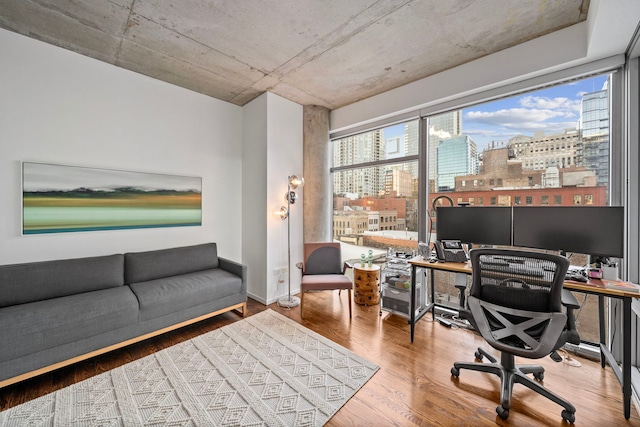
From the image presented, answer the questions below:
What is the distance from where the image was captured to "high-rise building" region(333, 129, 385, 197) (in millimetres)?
4012

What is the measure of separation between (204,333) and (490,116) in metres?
4.08

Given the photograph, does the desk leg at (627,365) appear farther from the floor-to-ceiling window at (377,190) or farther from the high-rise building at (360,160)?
the high-rise building at (360,160)

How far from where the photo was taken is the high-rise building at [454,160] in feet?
10.0

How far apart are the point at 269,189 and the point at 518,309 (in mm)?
3056

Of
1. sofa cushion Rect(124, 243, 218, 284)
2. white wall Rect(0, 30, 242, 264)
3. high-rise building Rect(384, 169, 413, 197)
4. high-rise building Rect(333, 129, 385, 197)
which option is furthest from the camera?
high-rise building Rect(333, 129, 385, 197)

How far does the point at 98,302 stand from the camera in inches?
89.0

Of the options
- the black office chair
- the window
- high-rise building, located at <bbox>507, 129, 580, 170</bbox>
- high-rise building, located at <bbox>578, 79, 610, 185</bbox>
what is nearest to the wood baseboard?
the black office chair

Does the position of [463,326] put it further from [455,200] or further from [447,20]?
[447,20]

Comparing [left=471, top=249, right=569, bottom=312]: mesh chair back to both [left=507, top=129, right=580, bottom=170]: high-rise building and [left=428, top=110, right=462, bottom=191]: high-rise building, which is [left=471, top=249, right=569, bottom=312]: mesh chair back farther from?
[left=428, top=110, right=462, bottom=191]: high-rise building

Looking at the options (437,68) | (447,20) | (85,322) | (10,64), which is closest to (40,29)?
(10,64)

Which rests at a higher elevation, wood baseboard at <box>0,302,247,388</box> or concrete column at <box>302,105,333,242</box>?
concrete column at <box>302,105,333,242</box>

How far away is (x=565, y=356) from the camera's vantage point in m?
2.35

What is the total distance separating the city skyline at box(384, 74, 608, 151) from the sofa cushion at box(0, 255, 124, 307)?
436 centimetres

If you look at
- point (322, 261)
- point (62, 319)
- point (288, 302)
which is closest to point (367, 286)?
point (322, 261)
